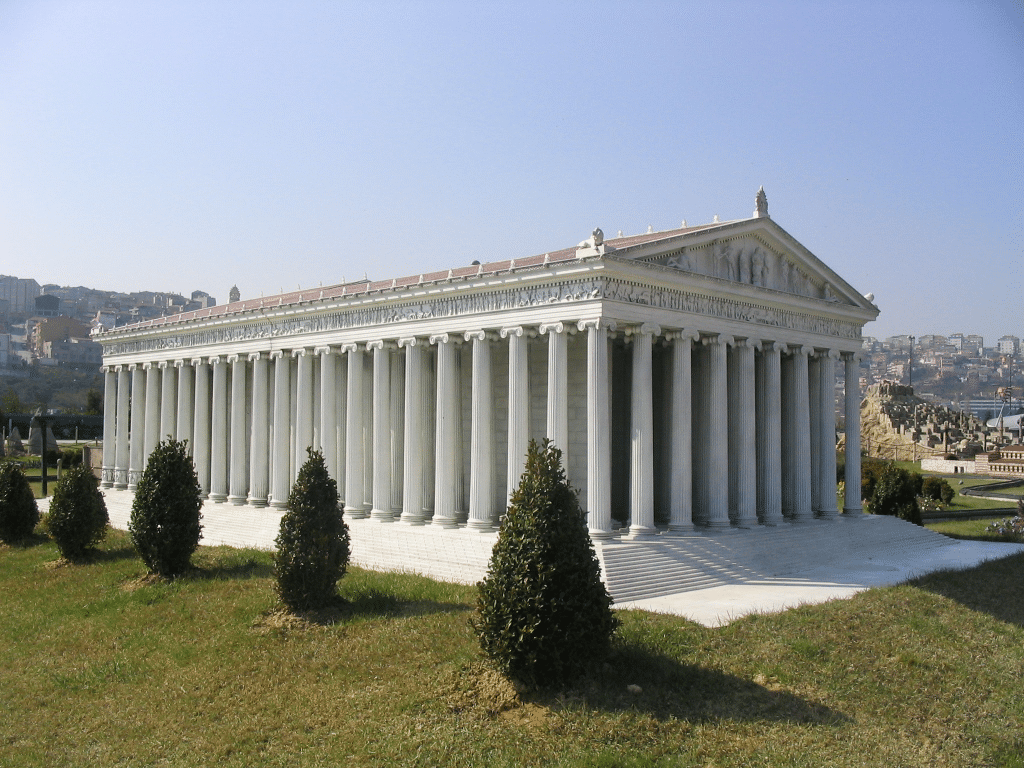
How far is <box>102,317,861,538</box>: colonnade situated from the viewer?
2948 cm

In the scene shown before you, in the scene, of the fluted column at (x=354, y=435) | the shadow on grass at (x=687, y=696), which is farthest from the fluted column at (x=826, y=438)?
the shadow on grass at (x=687, y=696)

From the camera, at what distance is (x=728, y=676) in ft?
55.7

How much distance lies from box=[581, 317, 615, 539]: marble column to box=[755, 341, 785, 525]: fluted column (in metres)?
9.06

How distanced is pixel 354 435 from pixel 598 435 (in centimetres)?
1301

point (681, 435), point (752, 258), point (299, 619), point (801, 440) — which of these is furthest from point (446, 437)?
point (801, 440)

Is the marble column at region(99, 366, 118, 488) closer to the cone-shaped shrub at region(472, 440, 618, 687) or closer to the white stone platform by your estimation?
the white stone platform

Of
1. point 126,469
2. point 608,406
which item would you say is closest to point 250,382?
point 126,469

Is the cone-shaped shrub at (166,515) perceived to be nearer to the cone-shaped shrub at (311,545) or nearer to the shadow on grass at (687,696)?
the cone-shaped shrub at (311,545)

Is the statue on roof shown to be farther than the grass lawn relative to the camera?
Yes

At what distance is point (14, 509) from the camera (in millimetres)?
37031

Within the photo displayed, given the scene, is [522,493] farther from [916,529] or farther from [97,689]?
[916,529]

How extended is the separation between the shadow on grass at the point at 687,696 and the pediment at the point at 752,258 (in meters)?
14.5

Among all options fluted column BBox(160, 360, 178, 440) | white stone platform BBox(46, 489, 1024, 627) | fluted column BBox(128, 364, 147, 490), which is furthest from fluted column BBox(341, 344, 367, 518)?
fluted column BBox(128, 364, 147, 490)

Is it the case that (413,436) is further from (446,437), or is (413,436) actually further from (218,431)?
(218,431)
